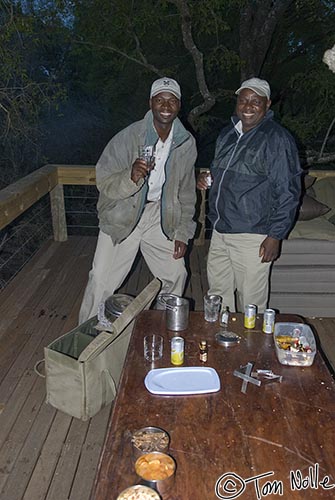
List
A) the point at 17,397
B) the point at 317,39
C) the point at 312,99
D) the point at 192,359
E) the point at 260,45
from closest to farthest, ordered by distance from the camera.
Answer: the point at 192,359
the point at 17,397
the point at 260,45
the point at 317,39
the point at 312,99

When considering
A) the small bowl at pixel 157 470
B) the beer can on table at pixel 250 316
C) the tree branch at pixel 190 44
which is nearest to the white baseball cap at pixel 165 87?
the beer can on table at pixel 250 316

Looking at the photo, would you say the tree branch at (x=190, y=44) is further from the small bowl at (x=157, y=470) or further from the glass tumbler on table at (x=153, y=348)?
the small bowl at (x=157, y=470)

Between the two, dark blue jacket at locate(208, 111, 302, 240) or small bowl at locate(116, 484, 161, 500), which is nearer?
small bowl at locate(116, 484, 161, 500)

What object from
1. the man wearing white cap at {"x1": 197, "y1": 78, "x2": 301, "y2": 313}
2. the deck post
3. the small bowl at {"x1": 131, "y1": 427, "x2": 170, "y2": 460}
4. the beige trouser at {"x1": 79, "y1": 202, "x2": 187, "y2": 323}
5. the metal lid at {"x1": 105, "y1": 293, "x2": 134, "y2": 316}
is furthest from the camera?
the deck post

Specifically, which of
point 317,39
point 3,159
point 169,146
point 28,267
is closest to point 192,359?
point 169,146

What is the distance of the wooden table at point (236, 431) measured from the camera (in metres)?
1.24

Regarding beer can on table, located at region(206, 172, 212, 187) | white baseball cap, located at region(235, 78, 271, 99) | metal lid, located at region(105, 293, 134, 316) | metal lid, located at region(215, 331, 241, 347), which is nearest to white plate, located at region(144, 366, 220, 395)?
metal lid, located at region(215, 331, 241, 347)

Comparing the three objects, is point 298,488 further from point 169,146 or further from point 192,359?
point 169,146

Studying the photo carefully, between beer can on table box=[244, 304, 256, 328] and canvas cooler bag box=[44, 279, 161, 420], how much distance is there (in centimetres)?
50

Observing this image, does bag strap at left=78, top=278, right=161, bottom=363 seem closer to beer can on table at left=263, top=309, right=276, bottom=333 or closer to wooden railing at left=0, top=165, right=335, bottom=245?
beer can on table at left=263, top=309, right=276, bottom=333

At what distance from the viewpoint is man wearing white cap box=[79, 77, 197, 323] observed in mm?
2504

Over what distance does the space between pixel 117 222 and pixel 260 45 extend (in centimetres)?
489

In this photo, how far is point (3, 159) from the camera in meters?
10.7

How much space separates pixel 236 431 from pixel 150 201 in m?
1.61
